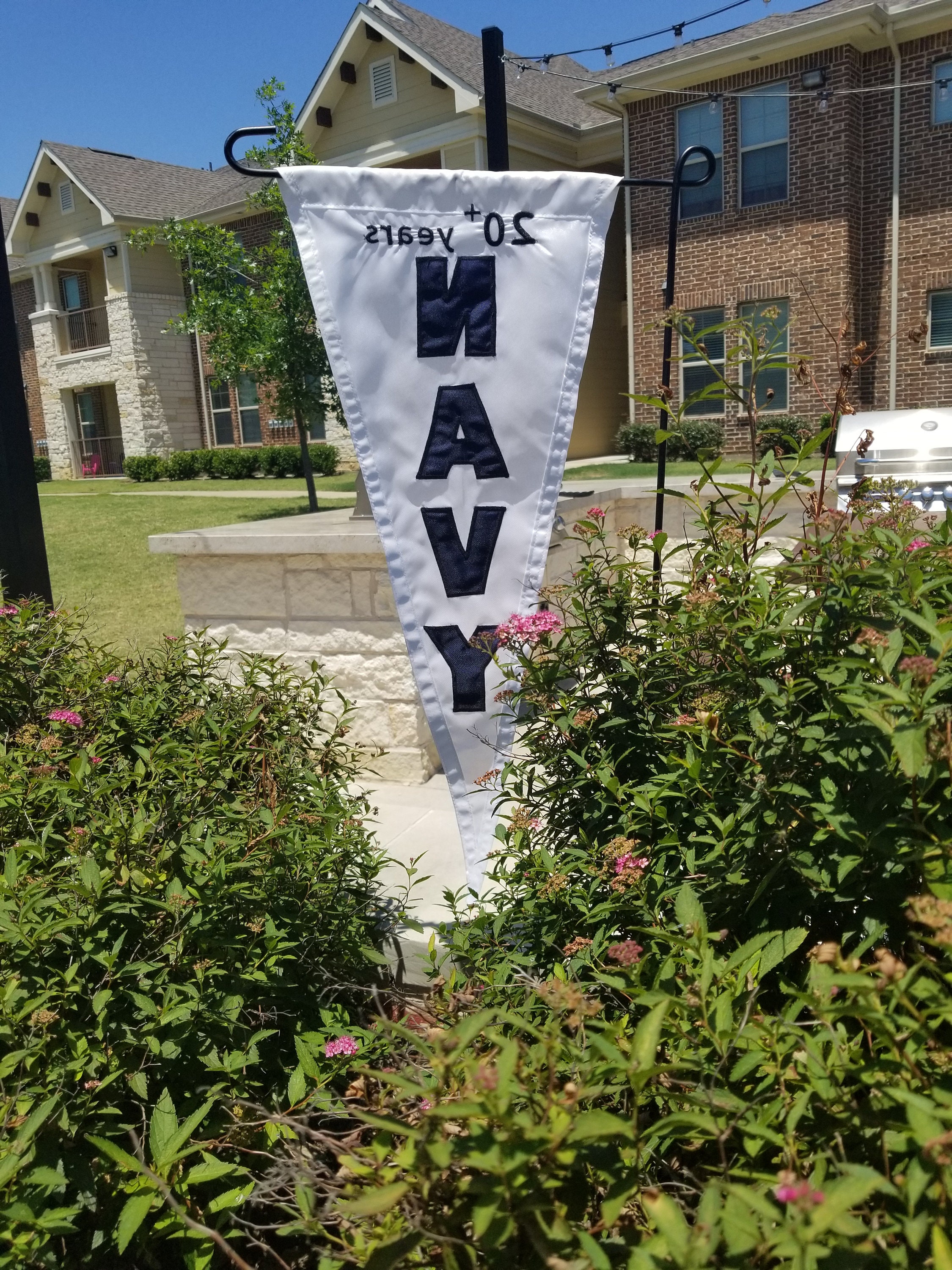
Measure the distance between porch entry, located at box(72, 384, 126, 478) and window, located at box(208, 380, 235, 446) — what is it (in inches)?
156

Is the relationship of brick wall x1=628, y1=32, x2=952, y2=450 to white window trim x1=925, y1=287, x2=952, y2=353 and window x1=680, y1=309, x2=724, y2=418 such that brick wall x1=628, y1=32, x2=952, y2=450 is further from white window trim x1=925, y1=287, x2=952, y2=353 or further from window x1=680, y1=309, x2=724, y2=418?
window x1=680, y1=309, x2=724, y2=418

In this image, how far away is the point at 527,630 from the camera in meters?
2.38

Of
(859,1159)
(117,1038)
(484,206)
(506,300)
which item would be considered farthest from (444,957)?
(484,206)

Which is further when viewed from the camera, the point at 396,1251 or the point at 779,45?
the point at 779,45

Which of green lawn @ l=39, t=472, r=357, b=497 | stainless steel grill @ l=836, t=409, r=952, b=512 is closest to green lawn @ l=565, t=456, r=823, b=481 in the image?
green lawn @ l=39, t=472, r=357, b=497

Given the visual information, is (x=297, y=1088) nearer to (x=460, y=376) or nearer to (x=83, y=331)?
(x=460, y=376)

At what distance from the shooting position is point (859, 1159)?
1.34 meters

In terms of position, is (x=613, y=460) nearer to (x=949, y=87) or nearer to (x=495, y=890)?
(x=949, y=87)

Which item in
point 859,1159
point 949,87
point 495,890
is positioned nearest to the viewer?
point 859,1159

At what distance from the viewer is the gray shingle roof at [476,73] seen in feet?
57.8

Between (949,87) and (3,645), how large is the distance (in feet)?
57.1

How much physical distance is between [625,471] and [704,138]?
22.0 feet

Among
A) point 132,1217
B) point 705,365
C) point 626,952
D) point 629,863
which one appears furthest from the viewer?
point 705,365

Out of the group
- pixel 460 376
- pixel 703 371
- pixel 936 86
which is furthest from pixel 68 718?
pixel 936 86
